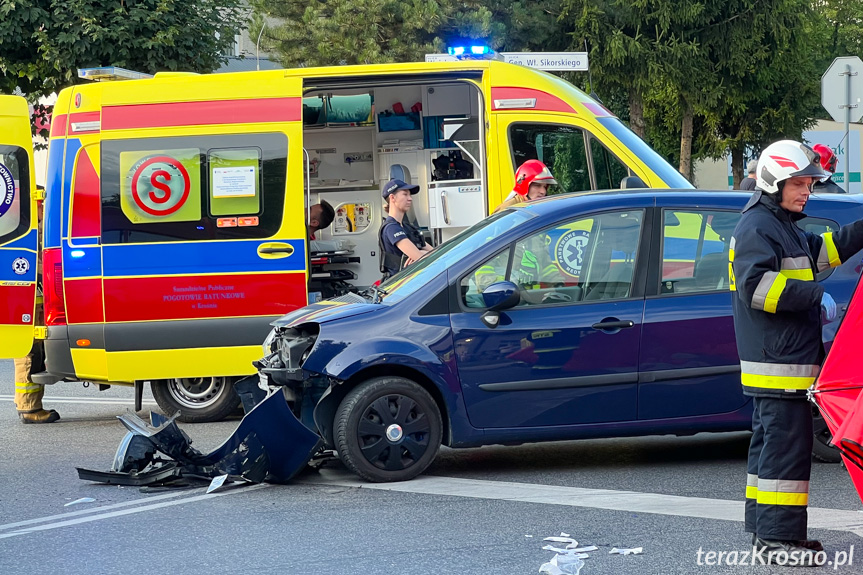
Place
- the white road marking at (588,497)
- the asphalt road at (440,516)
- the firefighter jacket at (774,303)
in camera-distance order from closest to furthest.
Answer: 1. the firefighter jacket at (774,303)
2. the asphalt road at (440,516)
3. the white road marking at (588,497)

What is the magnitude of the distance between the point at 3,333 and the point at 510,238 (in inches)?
165

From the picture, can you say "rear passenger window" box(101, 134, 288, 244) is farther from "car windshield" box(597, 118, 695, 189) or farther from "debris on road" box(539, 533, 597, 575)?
"debris on road" box(539, 533, 597, 575)

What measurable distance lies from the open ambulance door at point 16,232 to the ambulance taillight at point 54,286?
0.32 ft

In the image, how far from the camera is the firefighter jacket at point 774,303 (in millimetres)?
4621

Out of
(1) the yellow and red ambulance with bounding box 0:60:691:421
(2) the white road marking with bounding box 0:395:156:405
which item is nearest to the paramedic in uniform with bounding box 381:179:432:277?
(1) the yellow and red ambulance with bounding box 0:60:691:421

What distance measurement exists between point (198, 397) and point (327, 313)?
9.30 ft

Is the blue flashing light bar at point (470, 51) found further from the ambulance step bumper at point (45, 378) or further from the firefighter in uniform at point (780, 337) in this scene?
the firefighter in uniform at point (780, 337)

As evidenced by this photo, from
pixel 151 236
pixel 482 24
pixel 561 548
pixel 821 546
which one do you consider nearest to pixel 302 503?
pixel 561 548

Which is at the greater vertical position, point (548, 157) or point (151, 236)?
point (548, 157)

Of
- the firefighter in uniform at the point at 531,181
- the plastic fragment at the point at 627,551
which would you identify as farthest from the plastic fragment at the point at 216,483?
the firefighter in uniform at the point at 531,181

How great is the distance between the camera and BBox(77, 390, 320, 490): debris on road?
6.36 metres

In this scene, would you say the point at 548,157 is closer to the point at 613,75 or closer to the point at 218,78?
the point at 218,78

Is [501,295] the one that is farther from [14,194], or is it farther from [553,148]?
[14,194]

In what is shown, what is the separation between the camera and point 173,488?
21.6ft
